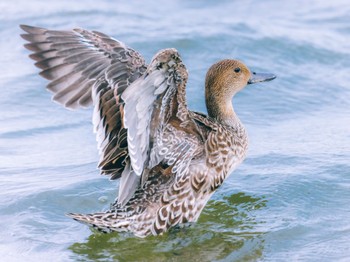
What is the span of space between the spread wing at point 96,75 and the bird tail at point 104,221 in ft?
1.46

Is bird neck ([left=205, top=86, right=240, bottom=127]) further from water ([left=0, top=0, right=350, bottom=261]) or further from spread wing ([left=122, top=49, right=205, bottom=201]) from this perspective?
water ([left=0, top=0, right=350, bottom=261])

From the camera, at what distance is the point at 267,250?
657cm

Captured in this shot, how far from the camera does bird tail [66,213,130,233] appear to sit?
6.38 m

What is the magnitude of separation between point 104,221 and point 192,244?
705 mm

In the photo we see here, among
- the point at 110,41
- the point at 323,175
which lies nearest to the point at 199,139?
the point at 110,41

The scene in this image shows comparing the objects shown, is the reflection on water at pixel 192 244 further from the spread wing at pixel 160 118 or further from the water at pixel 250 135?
the spread wing at pixel 160 118

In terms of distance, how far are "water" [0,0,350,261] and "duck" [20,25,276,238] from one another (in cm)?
22

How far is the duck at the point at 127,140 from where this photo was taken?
21.9 feet

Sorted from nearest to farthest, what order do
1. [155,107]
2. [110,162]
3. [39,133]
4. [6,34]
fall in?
1. [155,107]
2. [110,162]
3. [39,133]
4. [6,34]

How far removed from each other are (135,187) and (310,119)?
3.22 meters

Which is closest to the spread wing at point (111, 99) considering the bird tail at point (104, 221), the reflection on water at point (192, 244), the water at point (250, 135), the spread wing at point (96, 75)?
the spread wing at point (96, 75)

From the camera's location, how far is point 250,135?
9141 mm

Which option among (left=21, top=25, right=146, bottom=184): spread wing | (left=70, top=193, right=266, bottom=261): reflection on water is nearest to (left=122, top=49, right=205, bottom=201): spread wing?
(left=21, top=25, right=146, bottom=184): spread wing

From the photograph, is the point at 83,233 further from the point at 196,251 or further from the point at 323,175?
the point at 323,175
